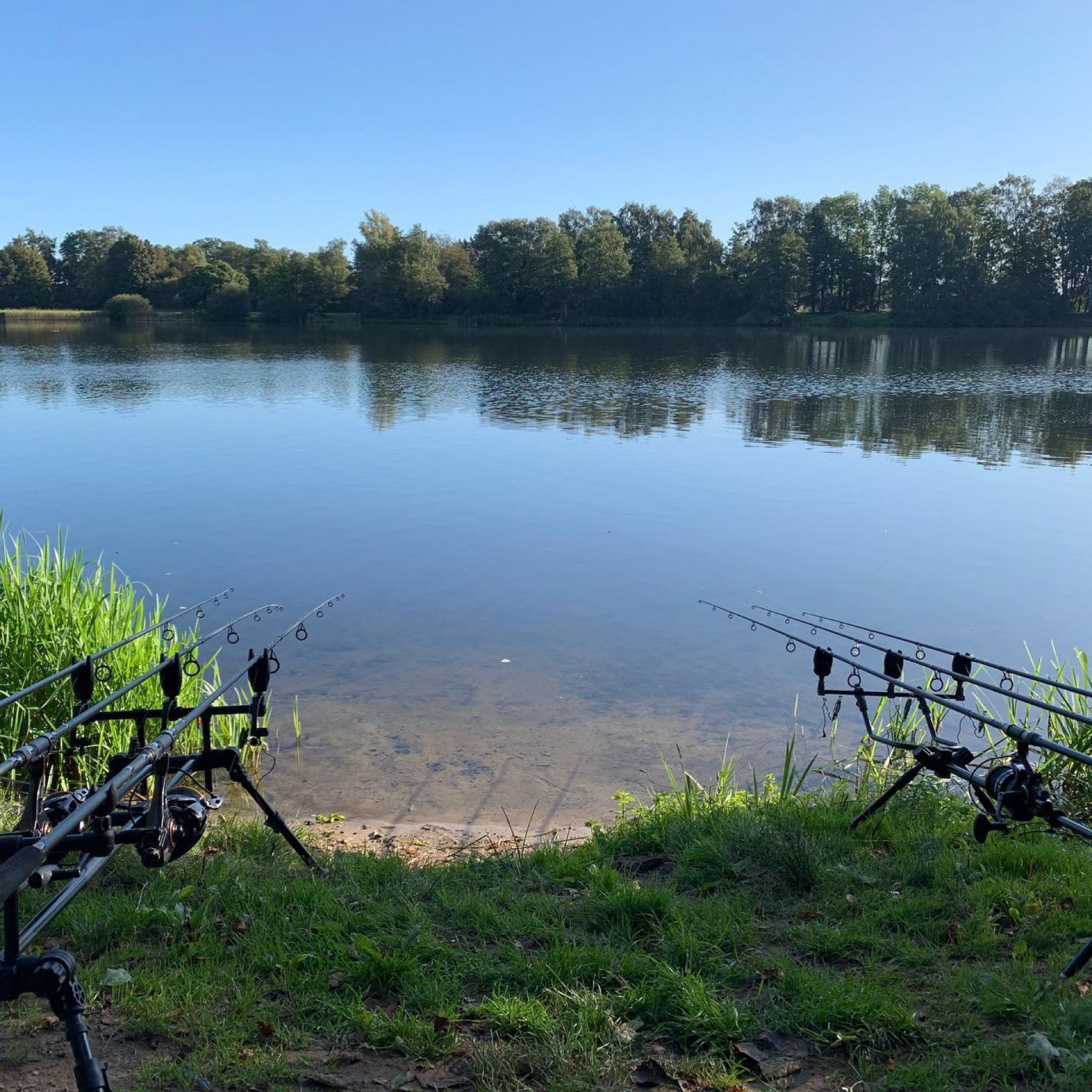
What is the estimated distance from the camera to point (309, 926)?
3781mm

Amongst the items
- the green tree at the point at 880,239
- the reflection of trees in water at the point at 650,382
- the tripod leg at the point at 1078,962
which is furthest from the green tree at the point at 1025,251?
the tripod leg at the point at 1078,962

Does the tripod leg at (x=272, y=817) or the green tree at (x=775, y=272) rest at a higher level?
the green tree at (x=775, y=272)

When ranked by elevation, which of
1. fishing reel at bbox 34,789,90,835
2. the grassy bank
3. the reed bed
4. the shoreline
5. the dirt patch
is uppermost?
the reed bed

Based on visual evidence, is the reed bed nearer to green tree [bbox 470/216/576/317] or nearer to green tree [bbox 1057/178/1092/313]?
green tree [bbox 470/216/576/317]

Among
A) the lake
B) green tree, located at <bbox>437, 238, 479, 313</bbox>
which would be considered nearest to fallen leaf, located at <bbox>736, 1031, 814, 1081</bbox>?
the lake

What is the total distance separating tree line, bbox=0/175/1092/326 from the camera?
8331 centimetres

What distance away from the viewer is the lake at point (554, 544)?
7.39 m

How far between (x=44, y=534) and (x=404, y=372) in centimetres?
2987

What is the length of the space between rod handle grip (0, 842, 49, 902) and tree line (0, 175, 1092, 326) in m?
89.4

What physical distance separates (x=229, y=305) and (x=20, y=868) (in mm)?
105367

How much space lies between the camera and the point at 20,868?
2.07 m

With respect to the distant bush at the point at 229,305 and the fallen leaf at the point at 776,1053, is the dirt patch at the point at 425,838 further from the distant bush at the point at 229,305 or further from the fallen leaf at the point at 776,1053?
the distant bush at the point at 229,305

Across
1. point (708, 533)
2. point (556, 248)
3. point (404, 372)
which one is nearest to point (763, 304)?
point (556, 248)

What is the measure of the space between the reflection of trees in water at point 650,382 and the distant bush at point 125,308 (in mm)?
30876
